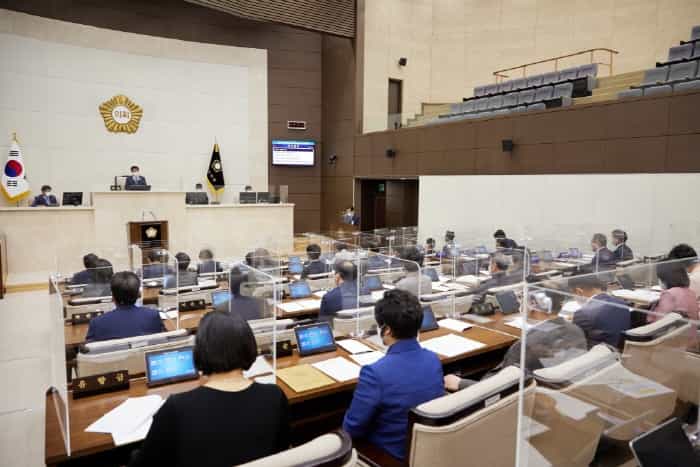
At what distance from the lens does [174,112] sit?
1207 centimetres

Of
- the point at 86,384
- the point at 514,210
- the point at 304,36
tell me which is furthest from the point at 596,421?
the point at 304,36

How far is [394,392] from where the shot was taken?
200 cm

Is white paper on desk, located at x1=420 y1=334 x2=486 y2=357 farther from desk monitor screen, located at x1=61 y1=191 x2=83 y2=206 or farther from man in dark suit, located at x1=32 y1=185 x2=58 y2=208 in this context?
man in dark suit, located at x1=32 y1=185 x2=58 y2=208

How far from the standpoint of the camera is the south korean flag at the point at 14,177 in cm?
959

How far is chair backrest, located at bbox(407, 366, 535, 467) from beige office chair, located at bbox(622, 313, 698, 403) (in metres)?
0.46

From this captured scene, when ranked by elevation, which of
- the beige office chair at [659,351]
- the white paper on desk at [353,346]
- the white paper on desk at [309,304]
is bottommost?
the white paper on desk at [309,304]

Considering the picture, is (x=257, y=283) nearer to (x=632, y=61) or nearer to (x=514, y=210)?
(x=514, y=210)

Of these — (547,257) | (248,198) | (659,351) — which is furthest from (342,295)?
(248,198)

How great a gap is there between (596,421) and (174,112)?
12.1 m

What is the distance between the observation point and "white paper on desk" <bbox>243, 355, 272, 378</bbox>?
107 inches

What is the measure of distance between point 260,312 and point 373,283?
5.57 feet

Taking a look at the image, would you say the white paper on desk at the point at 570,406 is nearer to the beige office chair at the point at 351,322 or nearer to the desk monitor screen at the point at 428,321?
the desk monitor screen at the point at 428,321

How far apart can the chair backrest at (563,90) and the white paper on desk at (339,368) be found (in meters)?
8.45

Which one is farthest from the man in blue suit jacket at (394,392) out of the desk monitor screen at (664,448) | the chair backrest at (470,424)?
the desk monitor screen at (664,448)
